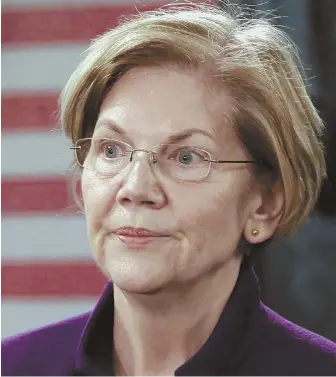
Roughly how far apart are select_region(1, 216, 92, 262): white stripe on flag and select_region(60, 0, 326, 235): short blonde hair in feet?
0.45

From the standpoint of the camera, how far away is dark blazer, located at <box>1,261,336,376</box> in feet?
2.61

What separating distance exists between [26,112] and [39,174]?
0.31 feet

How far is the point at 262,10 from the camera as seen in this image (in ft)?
2.90

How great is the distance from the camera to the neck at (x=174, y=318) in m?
0.80

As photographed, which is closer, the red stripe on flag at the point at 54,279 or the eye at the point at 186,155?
the eye at the point at 186,155

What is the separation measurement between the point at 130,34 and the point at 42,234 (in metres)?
0.33

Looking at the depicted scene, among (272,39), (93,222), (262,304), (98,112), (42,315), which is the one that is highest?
(272,39)

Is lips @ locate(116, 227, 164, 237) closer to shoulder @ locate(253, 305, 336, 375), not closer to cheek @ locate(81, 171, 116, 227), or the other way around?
cheek @ locate(81, 171, 116, 227)

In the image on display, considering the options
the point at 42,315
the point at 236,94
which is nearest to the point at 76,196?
the point at 42,315

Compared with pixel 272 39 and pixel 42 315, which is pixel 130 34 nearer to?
pixel 272 39

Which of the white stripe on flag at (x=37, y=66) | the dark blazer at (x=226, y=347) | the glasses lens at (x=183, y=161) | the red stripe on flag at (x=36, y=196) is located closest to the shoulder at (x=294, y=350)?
the dark blazer at (x=226, y=347)

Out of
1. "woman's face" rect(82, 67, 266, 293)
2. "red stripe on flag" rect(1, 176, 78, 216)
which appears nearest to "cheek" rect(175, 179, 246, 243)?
"woman's face" rect(82, 67, 266, 293)

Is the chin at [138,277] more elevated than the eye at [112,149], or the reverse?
the eye at [112,149]

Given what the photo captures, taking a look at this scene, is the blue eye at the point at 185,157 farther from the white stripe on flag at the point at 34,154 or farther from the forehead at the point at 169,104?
the white stripe on flag at the point at 34,154
